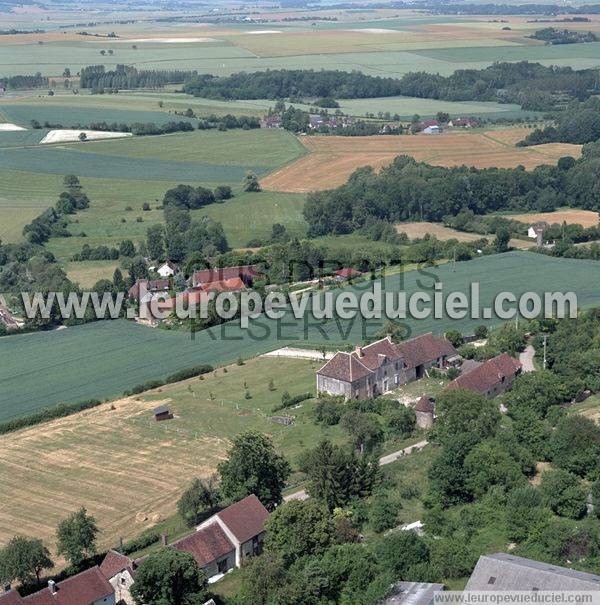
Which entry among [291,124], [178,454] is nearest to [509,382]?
[178,454]

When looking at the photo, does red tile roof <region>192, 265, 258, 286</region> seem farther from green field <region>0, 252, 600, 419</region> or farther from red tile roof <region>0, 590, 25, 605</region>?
red tile roof <region>0, 590, 25, 605</region>

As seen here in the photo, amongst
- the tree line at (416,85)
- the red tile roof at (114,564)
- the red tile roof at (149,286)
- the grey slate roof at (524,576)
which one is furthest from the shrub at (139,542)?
the tree line at (416,85)

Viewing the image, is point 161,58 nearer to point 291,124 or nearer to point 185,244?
point 291,124

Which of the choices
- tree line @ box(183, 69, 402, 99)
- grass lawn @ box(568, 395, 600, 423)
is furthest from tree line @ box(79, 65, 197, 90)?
grass lawn @ box(568, 395, 600, 423)

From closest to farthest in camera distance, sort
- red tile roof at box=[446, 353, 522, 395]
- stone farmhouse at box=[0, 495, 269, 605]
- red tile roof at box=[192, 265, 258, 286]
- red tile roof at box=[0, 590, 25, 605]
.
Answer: red tile roof at box=[0, 590, 25, 605] < stone farmhouse at box=[0, 495, 269, 605] < red tile roof at box=[446, 353, 522, 395] < red tile roof at box=[192, 265, 258, 286]

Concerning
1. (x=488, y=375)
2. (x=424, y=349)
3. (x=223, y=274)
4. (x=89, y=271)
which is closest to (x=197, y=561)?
(x=488, y=375)

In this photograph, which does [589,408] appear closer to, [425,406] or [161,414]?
[425,406]
